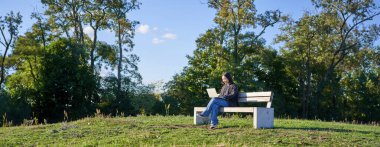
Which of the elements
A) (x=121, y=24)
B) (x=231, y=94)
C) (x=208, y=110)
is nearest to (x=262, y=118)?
(x=231, y=94)

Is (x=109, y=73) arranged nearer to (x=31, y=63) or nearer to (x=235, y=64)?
(x=31, y=63)

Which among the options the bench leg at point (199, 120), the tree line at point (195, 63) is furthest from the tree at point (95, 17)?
the bench leg at point (199, 120)

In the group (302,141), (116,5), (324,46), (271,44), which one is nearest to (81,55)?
(116,5)

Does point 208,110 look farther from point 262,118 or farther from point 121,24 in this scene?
point 121,24

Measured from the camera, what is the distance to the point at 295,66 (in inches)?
1853

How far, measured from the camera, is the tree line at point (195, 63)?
40812mm

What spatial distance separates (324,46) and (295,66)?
3.76 m

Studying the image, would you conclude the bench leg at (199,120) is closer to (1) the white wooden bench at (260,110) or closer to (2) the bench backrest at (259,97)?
(1) the white wooden bench at (260,110)

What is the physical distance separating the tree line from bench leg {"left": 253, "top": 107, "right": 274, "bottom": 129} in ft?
92.0

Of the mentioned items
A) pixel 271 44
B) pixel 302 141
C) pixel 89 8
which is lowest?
pixel 302 141

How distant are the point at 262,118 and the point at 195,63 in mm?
37311

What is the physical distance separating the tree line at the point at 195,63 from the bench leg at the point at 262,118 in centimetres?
2806

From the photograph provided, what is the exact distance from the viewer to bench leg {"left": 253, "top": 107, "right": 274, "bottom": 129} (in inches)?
453

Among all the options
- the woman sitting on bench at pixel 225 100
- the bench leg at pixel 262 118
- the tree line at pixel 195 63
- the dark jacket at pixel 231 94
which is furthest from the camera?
the tree line at pixel 195 63
